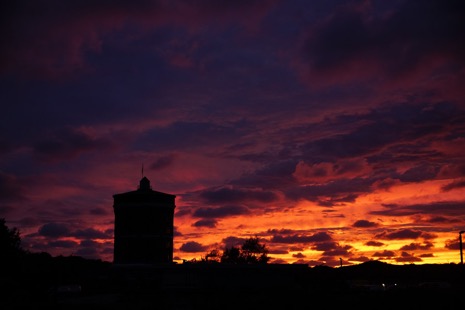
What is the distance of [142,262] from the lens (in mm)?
68250

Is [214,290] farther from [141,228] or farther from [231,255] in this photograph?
[231,255]

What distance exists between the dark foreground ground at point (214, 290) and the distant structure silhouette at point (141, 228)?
237 inches

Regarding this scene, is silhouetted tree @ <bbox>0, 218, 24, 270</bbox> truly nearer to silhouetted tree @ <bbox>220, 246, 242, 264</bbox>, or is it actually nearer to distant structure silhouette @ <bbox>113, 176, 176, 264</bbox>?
distant structure silhouette @ <bbox>113, 176, 176, 264</bbox>

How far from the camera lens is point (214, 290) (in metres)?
56.0

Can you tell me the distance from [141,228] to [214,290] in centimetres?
1676

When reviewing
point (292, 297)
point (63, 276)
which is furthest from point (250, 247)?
point (292, 297)

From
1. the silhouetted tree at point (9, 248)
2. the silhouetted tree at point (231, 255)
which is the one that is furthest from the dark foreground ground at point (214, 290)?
the silhouetted tree at point (231, 255)

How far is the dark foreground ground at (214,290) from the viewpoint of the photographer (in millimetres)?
41062

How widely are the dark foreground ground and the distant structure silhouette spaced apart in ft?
19.7

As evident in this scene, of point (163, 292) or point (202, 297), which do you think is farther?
point (163, 292)

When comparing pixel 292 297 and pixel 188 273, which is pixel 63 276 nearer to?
pixel 188 273

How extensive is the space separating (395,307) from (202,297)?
63.4ft

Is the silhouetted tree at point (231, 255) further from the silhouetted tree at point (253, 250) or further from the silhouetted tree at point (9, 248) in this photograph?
the silhouetted tree at point (9, 248)

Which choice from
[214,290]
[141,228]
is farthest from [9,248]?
[214,290]
